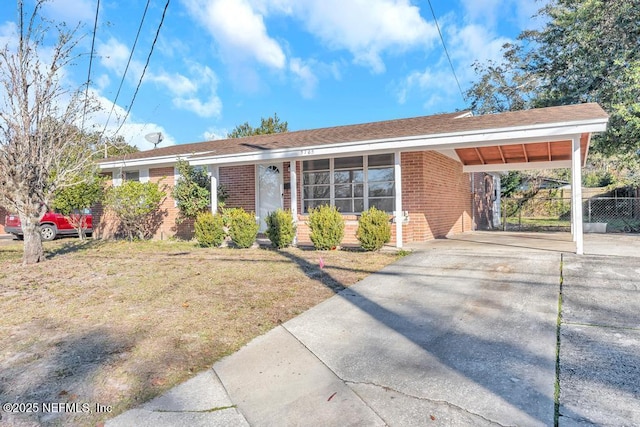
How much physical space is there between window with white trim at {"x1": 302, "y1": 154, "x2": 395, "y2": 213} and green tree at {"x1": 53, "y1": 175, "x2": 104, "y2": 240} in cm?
670

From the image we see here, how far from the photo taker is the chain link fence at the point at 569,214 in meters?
13.9

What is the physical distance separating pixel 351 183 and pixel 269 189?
2.98 meters

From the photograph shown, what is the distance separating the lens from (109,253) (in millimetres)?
9711

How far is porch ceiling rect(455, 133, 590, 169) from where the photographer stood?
1032 centimetres

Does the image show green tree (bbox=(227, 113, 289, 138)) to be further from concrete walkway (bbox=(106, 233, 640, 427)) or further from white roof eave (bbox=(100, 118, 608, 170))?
concrete walkway (bbox=(106, 233, 640, 427))

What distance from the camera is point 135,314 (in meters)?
4.45

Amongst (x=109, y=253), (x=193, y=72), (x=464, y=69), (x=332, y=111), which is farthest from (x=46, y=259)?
(x=332, y=111)

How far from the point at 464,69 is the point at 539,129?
13.1m

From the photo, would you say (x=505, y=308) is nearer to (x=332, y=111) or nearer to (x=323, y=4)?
(x=323, y=4)

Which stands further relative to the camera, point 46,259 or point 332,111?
point 332,111

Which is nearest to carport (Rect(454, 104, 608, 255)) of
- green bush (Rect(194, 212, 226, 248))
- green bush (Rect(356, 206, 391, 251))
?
green bush (Rect(356, 206, 391, 251))

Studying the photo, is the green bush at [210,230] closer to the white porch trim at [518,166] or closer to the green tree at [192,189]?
the green tree at [192,189]

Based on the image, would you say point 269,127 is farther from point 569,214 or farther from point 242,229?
point 242,229

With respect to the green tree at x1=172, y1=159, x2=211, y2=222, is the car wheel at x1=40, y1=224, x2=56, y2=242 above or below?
below
